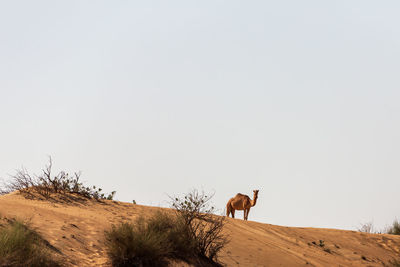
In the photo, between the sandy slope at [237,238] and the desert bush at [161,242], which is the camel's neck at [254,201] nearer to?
the sandy slope at [237,238]

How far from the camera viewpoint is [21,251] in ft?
29.0

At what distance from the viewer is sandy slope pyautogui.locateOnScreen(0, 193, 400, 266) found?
1099cm

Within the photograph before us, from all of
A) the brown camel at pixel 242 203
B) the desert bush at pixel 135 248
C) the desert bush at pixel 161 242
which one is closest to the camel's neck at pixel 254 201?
the brown camel at pixel 242 203

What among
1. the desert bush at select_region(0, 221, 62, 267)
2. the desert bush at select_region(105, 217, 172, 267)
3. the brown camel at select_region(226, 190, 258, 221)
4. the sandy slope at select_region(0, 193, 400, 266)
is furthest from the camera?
the brown camel at select_region(226, 190, 258, 221)

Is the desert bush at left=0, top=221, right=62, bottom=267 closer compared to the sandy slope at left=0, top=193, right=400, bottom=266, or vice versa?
the desert bush at left=0, top=221, right=62, bottom=267

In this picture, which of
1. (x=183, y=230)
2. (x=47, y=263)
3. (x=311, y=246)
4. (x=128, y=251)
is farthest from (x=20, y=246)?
(x=311, y=246)

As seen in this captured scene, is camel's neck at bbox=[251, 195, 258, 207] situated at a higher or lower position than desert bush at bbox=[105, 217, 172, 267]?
higher

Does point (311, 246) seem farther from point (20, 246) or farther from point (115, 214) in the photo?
point (20, 246)

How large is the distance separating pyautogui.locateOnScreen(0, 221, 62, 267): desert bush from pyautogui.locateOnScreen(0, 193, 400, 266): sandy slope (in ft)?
2.18

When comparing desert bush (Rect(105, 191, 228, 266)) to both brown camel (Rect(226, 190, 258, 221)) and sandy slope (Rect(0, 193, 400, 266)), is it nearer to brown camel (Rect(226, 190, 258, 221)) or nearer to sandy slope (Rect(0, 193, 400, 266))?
sandy slope (Rect(0, 193, 400, 266))

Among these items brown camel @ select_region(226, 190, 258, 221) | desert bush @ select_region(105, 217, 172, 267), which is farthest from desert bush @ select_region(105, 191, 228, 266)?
brown camel @ select_region(226, 190, 258, 221)

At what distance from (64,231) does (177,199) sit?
3674mm

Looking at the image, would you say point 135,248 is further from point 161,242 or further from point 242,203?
point 242,203

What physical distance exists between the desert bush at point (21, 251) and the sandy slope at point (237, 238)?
665mm
